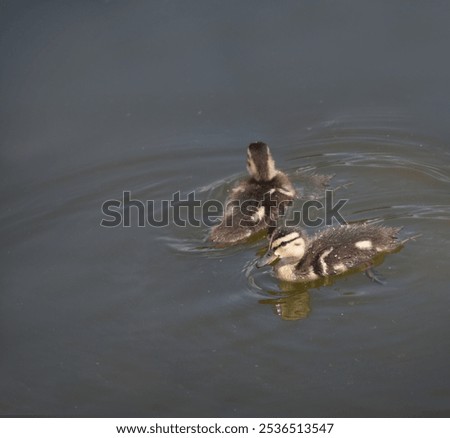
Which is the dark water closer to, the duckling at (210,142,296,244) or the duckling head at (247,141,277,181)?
the duckling at (210,142,296,244)

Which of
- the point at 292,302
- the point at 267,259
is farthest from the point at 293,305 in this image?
the point at 267,259

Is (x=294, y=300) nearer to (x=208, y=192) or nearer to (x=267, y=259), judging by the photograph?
(x=267, y=259)

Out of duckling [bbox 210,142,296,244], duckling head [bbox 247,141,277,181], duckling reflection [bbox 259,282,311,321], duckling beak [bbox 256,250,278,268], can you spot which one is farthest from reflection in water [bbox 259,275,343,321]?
duckling head [bbox 247,141,277,181]

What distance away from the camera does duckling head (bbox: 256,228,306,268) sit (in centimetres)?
566

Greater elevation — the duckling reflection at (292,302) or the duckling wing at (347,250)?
the duckling wing at (347,250)

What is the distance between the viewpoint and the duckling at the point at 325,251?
567cm

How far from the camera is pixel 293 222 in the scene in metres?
6.29

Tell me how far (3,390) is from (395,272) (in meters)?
2.26

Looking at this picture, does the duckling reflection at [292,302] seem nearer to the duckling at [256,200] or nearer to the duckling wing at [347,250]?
the duckling wing at [347,250]

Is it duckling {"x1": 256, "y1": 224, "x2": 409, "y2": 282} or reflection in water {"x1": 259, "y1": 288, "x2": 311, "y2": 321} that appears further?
duckling {"x1": 256, "y1": 224, "x2": 409, "y2": 282}

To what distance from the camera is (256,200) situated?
20.5 ft

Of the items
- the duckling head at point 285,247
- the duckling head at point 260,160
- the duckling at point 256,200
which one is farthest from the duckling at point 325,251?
the duckling head at point 260,160

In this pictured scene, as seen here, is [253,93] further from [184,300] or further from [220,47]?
[184,300]

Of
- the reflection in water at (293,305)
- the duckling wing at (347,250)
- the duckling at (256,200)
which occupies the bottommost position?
the reflection in water at (293,305)
